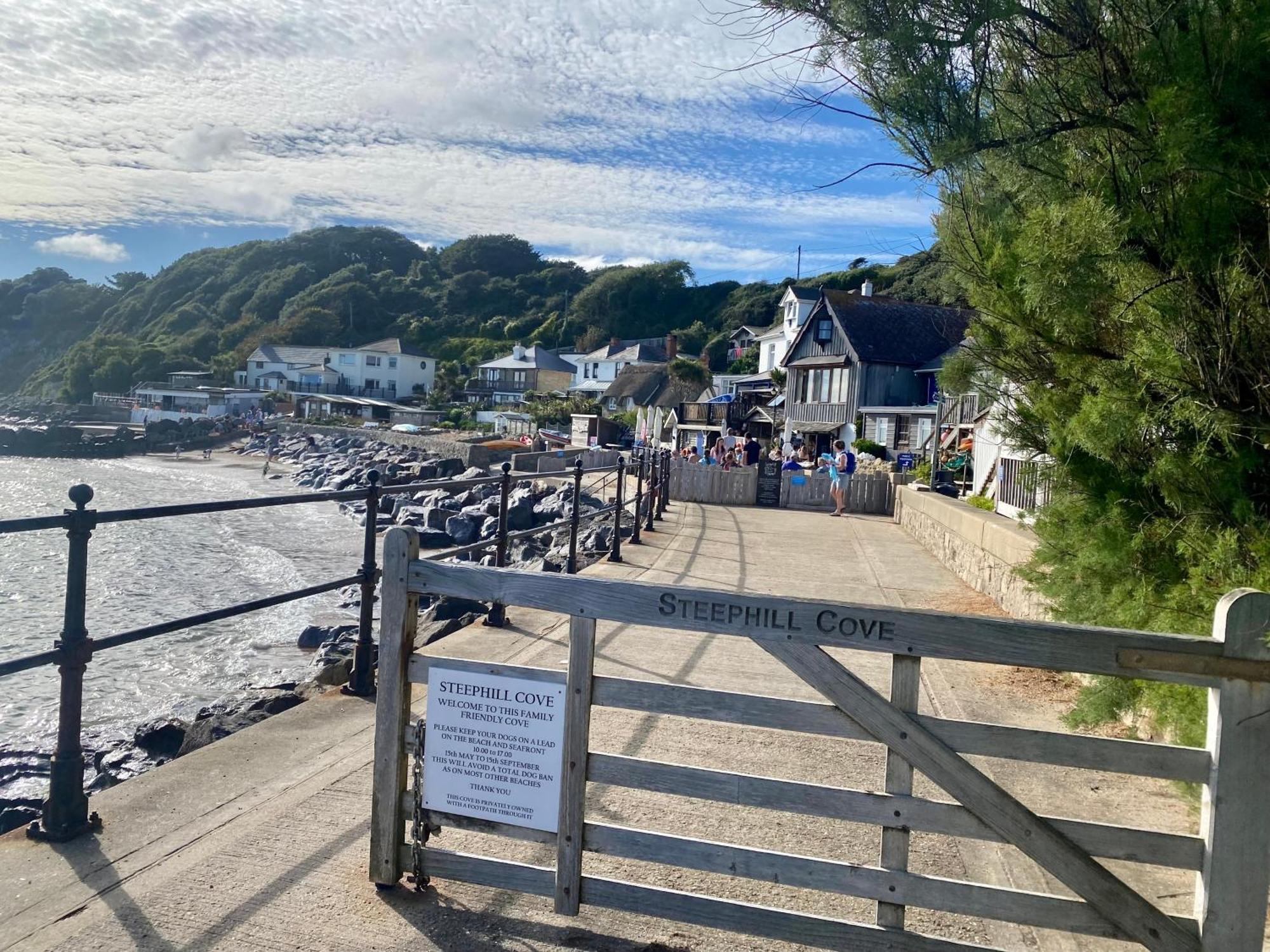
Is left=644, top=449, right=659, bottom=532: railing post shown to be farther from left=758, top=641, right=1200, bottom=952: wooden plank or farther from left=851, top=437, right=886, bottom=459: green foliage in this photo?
left=851, top=437, right=886, bottom=459: green foliage

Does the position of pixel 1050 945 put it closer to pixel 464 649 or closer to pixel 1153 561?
pixel 1153 561

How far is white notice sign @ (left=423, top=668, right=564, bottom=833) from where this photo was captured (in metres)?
3.30

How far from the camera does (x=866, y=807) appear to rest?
3000mm

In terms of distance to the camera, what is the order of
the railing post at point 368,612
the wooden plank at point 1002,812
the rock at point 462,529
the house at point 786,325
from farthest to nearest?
the house at point 786,325 < the rock at point 462,529 < the railing post at point 368,612 < the wooden plank at point 1002,812

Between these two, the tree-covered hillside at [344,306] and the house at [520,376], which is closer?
the house at [520,376]

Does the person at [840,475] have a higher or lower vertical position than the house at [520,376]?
A: lower

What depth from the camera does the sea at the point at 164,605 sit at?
10.6 metres

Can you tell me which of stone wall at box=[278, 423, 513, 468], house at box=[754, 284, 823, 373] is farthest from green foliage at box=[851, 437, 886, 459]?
house at box=[754, 284, 823, 373]

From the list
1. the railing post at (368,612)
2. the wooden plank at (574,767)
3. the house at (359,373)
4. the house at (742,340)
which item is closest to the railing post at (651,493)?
the railing post at (368,612)

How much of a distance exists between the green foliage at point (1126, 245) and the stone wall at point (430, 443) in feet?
82.5

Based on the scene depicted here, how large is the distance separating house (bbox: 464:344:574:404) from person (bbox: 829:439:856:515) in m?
69.4

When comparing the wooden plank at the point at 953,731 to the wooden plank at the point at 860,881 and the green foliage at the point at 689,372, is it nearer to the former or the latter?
the wooden plank at the point at 860,881

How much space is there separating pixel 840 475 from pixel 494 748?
19817mm

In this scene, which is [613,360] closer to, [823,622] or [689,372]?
[689,372]
